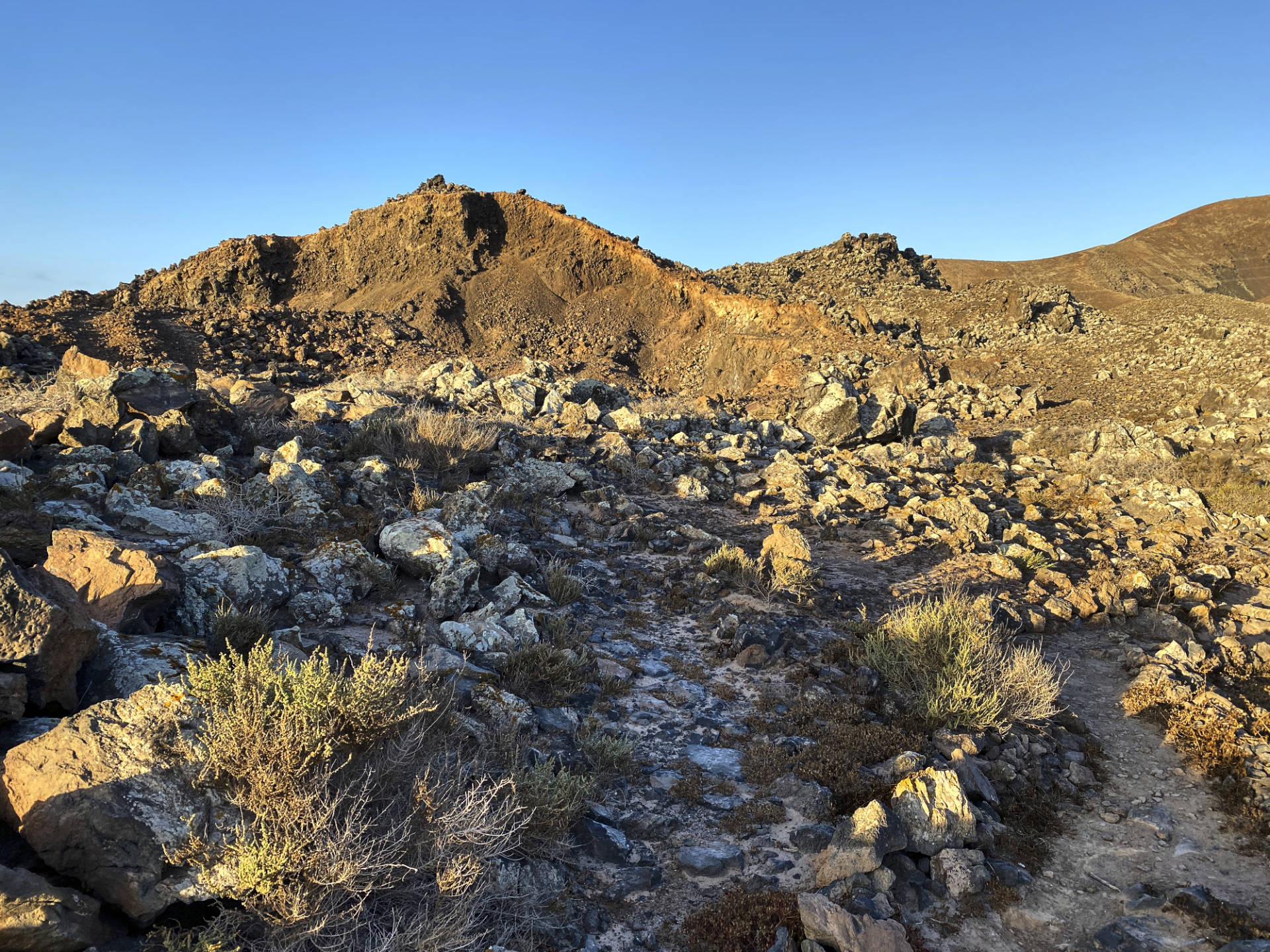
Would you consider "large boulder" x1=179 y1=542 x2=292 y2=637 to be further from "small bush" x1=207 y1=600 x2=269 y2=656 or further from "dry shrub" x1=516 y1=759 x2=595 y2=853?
"dry shrub" x1=516 y1=759 x2=595 y2=853

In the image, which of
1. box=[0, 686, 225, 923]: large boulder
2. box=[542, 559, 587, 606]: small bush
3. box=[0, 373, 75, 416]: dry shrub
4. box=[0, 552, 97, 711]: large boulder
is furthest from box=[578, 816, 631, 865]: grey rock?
box=[0, 373, 75, 416]: dry shrub

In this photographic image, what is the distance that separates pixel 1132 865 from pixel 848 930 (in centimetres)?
205

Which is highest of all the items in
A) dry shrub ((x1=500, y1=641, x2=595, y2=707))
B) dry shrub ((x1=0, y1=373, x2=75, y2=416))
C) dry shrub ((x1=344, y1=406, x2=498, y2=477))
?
dry shrub ((x1=0, y1=373, x2=75, y2=416))

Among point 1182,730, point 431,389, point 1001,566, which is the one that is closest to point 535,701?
point 1182,730

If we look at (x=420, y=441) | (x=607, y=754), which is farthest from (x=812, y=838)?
(x=420, y=441)

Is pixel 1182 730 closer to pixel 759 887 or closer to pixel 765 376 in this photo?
pixel 759 887

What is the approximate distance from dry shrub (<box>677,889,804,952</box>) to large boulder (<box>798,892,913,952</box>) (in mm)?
129

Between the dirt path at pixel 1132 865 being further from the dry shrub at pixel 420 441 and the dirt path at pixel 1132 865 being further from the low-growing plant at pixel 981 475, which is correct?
the low-growing plant at pixel 981 475

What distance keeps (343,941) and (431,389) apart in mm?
11820

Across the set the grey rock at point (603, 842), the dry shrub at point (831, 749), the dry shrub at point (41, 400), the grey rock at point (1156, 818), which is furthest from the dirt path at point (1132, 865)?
the dry shrub at point (41, 400)

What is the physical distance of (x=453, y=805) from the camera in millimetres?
2848

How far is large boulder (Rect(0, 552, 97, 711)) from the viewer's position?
8.59 feet

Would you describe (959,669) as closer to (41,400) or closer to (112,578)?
(112,578)

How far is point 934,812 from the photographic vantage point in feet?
12.1
